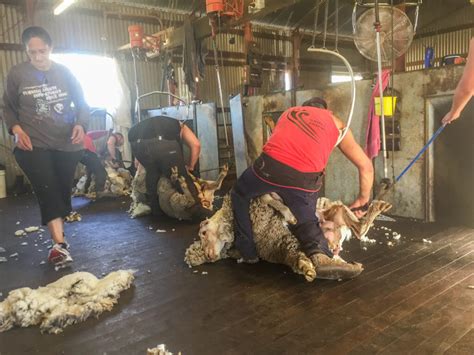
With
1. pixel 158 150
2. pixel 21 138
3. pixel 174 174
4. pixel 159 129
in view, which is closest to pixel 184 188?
pixel 174 174

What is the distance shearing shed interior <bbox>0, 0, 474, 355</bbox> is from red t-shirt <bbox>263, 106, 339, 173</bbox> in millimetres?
15

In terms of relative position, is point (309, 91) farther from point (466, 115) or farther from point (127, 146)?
point (127, 146)

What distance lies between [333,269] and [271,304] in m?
0.54

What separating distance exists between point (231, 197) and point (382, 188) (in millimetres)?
1177

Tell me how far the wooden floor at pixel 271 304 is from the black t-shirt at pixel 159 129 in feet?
5.55

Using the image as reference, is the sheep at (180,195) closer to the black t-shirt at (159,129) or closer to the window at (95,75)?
the black t-shirt at (159,129)

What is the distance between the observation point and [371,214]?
313 centimetres

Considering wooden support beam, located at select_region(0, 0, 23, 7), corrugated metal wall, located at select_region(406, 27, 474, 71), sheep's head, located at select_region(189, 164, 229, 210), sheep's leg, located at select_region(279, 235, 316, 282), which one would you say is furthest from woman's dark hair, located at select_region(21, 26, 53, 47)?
corrugated metal wall, located at select_region(406, 27, 474, 71)

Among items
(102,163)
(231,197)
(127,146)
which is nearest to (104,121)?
(127,146)

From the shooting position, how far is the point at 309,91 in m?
5.28

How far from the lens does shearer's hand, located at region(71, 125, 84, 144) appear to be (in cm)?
352

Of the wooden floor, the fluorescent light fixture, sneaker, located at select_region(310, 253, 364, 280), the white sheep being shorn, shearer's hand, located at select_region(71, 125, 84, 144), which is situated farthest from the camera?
the fluorescent light fixture

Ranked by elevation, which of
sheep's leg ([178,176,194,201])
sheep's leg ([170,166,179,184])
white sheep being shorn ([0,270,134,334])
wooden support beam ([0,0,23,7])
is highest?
wooden support beam ([0,0,23,7])

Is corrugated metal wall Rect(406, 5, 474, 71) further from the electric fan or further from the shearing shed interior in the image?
the electric fan
